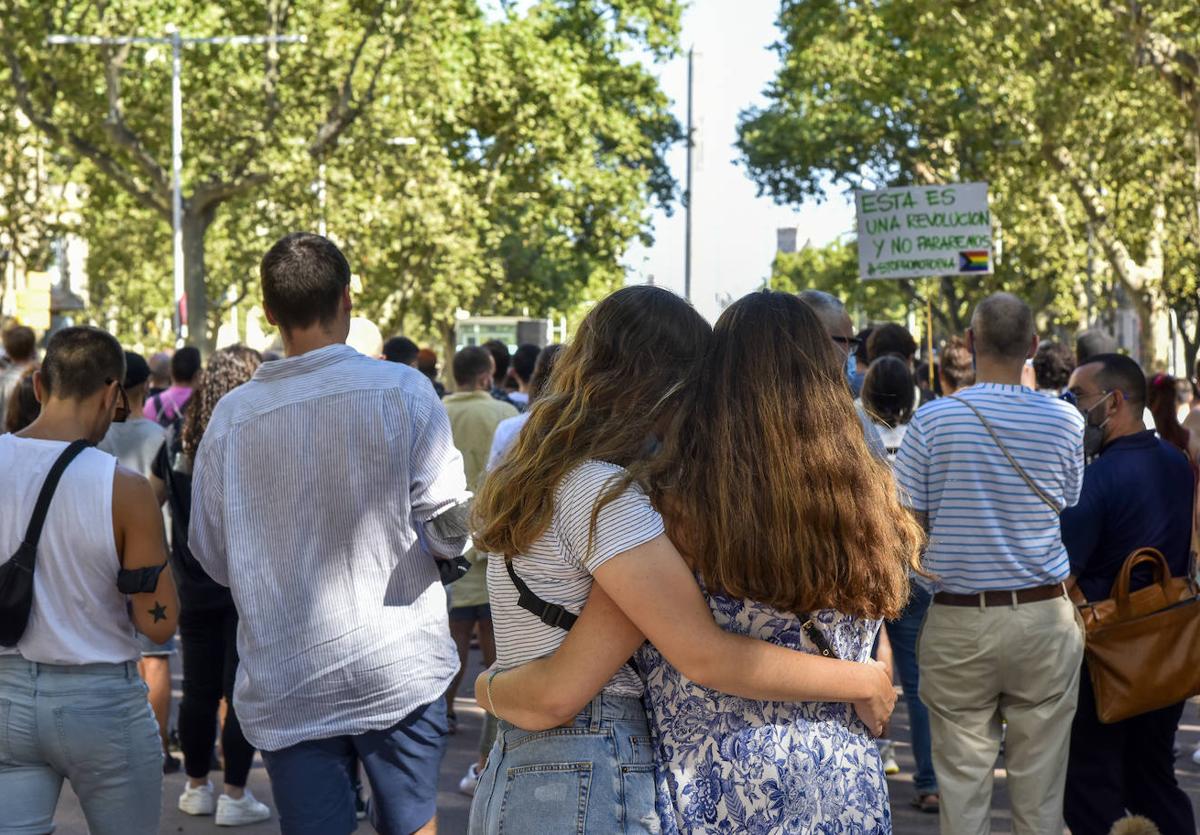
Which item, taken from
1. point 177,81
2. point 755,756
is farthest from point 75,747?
point 177,81

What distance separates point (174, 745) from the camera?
8172mm

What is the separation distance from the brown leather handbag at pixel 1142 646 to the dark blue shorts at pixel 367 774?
2.43m

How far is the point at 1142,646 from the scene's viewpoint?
551 centimetres

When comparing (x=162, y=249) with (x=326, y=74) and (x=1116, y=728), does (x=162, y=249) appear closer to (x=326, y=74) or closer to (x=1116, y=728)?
(x=326, y=74)

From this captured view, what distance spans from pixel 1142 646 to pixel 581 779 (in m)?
3.33

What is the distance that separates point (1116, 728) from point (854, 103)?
31844 millimetres

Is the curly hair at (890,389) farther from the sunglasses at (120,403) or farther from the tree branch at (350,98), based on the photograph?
the tree branch at (350,98)

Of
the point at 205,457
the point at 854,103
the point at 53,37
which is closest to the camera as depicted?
the point at 205,457

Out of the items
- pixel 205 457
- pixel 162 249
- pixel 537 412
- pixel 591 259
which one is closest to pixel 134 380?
pixel 205 457

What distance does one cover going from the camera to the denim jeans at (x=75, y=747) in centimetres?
412

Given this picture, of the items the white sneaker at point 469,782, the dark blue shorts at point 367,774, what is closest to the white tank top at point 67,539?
the dark blue shorts at point 367,774

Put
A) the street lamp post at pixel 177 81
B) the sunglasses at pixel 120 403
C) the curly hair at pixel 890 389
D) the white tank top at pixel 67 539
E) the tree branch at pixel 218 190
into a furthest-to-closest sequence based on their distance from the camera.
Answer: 1. the tree branch at pixel 218 190
2. the street lamp post at pixel 177 81
3. the curly hair at pixel 890 389
4. the sunglasses at pixel 120 403
5. the white tank top at pixel 67 539

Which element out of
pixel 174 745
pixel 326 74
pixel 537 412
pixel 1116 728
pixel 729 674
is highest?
pixel 326 74

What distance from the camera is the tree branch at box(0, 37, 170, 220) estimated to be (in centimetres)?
2412
